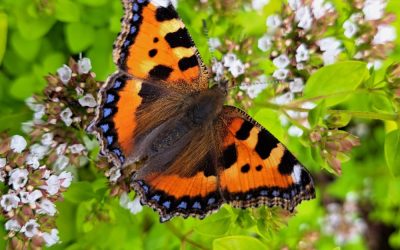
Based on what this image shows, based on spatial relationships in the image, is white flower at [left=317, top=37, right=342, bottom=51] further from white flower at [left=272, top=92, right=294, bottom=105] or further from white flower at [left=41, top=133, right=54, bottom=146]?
white flower at [left=41, top=133, right=54, bottom=146]

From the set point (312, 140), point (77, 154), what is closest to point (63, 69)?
point (77, 154)

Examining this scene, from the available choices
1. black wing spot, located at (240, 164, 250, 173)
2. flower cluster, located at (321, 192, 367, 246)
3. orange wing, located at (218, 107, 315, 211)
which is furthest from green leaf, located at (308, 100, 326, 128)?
flower cluster, located at (321, 192, 367, 246)

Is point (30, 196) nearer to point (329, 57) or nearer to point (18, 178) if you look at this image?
point (18, 178)

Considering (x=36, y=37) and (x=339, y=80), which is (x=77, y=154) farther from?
(x=339, y=80)

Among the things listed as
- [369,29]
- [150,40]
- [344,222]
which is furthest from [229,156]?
[344,222]

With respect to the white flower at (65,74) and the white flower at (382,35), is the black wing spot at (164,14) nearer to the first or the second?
the white flower at (65,74)

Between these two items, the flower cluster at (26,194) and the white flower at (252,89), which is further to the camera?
the white flower at (252,89)

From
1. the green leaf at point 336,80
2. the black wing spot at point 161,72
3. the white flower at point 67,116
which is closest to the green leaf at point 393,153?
the green leaf at point 336,80
